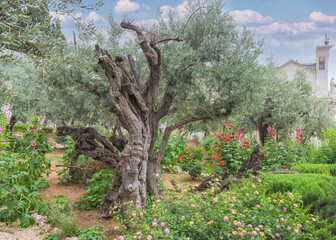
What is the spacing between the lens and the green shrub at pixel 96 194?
17.2 feet

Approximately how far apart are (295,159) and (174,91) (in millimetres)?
4692

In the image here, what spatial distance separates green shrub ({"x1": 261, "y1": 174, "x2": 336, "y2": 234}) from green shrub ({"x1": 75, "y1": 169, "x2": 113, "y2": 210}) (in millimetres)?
3153

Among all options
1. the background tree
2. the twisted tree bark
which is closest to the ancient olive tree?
the twisted tree bark

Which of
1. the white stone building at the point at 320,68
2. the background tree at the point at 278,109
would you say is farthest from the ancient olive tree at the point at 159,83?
the white stone building at the point at 320,68

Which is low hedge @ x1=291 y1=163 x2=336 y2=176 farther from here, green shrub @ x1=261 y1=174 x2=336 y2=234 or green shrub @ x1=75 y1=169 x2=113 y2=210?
green shrub @ x1=75 y1=169 x2=113 y2=210

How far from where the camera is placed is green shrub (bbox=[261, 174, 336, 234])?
11.9 ft

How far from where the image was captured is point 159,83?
18.0 ft

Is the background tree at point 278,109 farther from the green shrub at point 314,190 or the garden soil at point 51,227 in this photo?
the garden soil at point 51,227

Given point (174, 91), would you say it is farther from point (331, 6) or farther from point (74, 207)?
point (331, 6)

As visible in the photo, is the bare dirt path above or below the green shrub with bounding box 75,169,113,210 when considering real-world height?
below

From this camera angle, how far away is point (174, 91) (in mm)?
5914

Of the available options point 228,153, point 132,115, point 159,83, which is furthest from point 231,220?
point 228,153

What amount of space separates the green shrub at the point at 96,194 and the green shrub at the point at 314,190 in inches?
124

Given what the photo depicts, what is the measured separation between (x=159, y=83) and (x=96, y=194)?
102 inches
